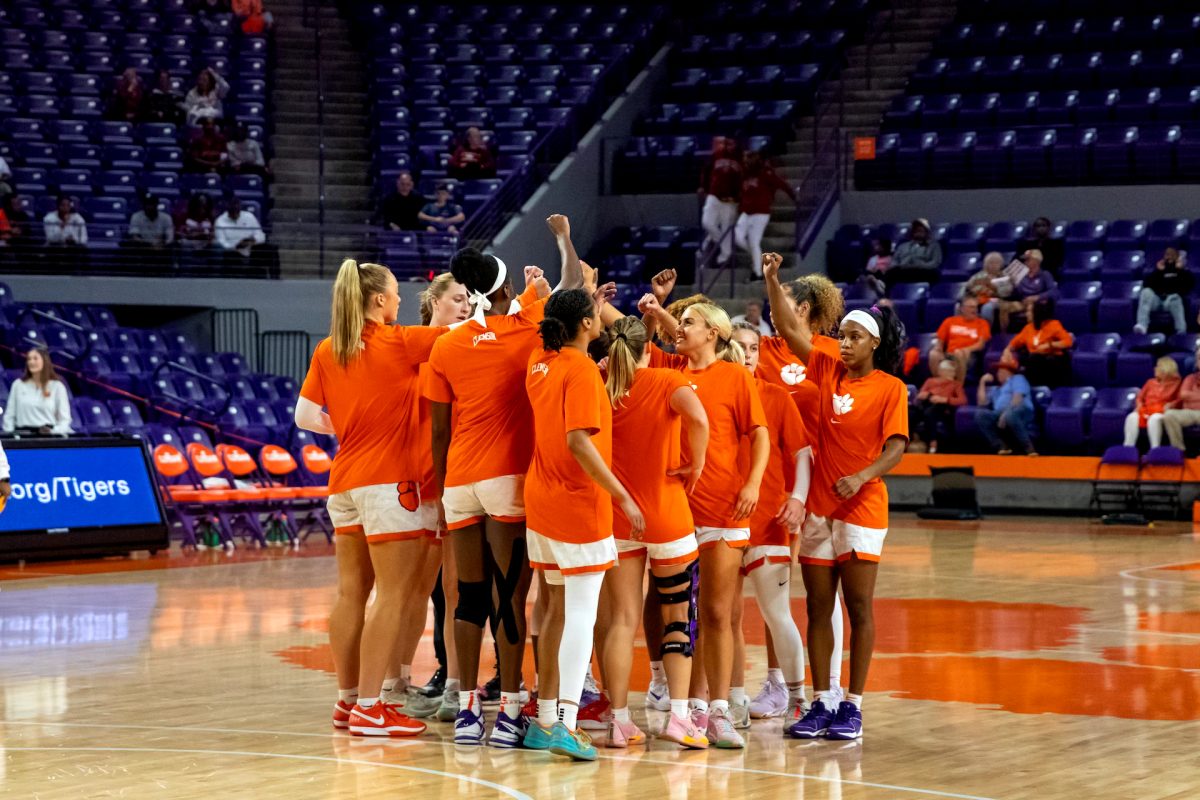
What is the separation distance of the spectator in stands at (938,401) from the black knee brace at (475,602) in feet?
43.4

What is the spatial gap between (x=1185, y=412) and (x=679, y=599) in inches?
499

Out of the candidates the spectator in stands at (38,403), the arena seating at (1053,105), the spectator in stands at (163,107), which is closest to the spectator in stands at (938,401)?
the arena seating at (1053,105)

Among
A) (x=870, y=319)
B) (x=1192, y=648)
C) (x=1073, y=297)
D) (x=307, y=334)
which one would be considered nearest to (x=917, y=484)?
(x=1073, y=297)

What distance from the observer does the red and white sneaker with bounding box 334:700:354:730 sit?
294 inches

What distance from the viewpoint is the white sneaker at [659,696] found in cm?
782

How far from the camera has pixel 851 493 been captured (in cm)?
724

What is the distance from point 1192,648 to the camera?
9922mm

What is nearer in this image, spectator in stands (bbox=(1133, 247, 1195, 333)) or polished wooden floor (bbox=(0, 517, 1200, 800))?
polished wooden floor (bbox=(0, 517, 1200, 800))

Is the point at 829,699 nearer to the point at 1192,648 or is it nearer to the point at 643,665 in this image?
the point at 643,665

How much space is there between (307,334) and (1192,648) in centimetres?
1284

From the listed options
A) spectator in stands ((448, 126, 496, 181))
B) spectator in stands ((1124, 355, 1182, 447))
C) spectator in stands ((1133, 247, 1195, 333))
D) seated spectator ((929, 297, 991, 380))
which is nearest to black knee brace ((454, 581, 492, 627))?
spectator in stands ((1124, 355, 1182, 447))

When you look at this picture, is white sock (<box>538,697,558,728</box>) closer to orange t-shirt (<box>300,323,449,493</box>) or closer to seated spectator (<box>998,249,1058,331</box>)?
orange t-shirt (<box>300,323,449,493</box>)

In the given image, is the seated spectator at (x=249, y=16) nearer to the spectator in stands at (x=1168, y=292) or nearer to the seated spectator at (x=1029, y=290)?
the seated spectator at (x=1029, y=290)

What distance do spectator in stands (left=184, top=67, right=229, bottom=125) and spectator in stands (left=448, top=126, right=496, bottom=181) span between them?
3.13 m
